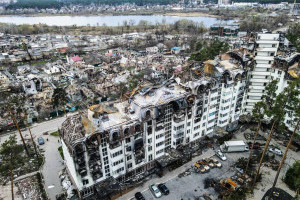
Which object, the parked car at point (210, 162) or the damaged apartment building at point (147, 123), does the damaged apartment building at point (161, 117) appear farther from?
the parked car at point (210, 162)

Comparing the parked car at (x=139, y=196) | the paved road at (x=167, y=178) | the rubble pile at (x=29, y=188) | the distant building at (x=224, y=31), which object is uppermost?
the distant building at (x=224, y=31)

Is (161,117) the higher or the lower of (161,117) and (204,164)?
the higher

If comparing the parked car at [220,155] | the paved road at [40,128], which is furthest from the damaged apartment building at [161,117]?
the paved road at [40,128]

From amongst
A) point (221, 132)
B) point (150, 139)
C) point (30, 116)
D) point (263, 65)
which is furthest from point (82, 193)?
point (263, 65)

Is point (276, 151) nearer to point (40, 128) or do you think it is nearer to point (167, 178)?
point (167, 178)

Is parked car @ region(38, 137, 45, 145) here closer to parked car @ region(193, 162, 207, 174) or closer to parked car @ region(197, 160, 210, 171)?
parked car @ region(193, 162, 207, 174)

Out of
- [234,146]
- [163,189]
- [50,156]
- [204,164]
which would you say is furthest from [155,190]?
[50,156]
